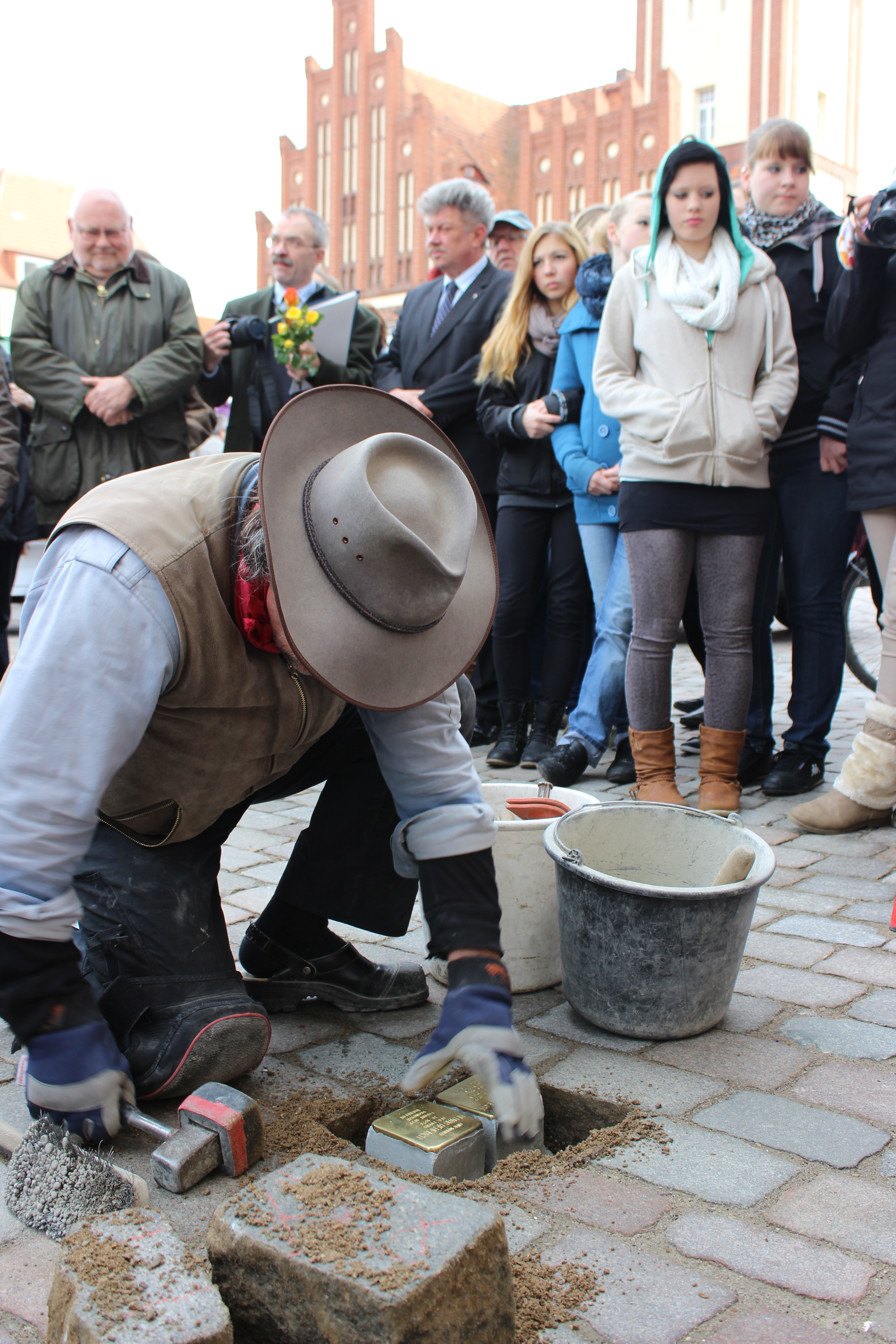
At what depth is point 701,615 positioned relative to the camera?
3840 millimetres

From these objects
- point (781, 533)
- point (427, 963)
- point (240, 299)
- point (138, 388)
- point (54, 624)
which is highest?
point (240, 299)

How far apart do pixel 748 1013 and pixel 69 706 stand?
1.63m

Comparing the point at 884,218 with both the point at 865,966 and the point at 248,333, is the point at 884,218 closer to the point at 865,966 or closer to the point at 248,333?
the point at 865,966

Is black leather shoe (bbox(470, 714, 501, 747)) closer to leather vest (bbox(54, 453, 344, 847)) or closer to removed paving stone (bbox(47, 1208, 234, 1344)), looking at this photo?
leather vest (bbox(54, 453, 344, 847))

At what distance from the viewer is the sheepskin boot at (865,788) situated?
3.56 metres

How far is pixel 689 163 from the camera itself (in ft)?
12.1

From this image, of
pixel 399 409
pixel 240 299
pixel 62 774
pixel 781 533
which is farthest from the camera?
pixel 240 299

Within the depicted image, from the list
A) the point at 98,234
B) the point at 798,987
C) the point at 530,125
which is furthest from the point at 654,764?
the point at 530,125

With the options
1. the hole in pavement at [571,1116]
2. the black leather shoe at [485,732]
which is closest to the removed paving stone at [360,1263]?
the hole in pavement at [571,1116]

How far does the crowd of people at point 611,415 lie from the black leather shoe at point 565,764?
0.04 ft

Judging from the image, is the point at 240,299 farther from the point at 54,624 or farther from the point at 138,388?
the point at 54,624

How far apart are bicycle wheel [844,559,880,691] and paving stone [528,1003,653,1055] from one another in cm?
304

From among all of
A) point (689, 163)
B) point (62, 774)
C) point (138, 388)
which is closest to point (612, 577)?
point (689, 163)

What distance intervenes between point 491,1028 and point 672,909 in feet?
1.65
